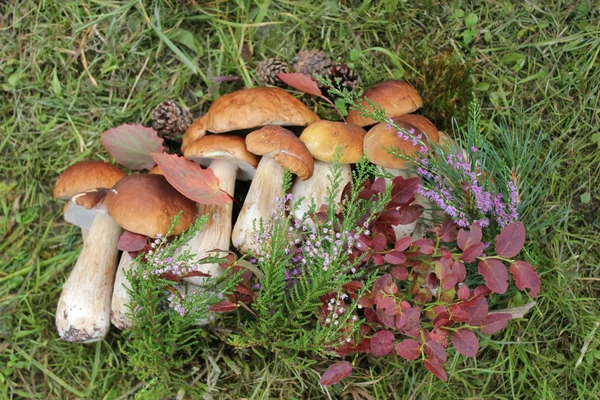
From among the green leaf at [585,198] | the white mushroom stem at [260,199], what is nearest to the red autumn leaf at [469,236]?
the white mushroom stem at [260,199]

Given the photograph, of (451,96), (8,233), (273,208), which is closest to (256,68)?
(273,208)

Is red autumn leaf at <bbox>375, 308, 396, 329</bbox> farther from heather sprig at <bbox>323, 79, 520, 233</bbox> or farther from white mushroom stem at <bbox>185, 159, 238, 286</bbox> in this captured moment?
white mushroom stem at <bbox>185, 159, 238, 286</bbox>

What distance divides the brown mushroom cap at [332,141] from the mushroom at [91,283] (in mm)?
1044

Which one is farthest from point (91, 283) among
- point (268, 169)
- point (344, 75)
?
point (344, 75)

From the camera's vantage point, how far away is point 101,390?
274 centimetres

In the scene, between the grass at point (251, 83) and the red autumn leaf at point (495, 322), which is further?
the grass at point (251, 83)

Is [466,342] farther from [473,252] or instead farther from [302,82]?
[302,82]

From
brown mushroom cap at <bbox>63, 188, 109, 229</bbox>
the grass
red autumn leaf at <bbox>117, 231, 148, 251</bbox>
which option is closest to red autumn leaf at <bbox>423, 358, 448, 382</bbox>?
the grass

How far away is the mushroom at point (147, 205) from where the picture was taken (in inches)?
90.4

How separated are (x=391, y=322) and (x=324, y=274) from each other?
37 cm

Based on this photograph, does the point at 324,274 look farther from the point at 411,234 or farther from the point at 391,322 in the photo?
the point at 411,234

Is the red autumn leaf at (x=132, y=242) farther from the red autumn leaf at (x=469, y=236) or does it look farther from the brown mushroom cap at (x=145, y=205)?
the red autumn leaf at (x=469, y=236)

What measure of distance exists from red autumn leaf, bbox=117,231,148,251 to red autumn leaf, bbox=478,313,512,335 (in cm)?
148

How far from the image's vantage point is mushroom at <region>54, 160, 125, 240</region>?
8.68 feet
